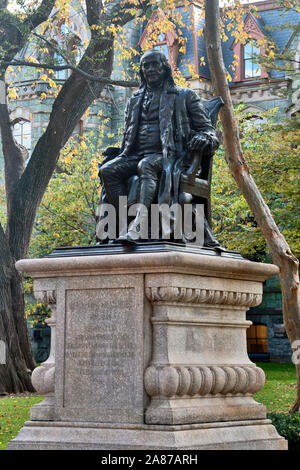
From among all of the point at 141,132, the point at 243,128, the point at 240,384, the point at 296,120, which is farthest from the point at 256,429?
the point at 243,128

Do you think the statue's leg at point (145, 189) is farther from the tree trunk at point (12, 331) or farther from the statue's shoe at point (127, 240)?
the tree trunk at point (12, 331)

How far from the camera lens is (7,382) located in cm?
1956

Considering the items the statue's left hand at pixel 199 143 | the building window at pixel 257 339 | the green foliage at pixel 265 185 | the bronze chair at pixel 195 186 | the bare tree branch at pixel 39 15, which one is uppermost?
the bare tree branch at pixel 39 15

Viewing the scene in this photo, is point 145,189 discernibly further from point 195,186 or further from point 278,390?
point 278,390

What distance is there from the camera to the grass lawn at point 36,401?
1336 cm

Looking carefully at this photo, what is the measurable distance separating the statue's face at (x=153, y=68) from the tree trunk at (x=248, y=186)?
16.1ft

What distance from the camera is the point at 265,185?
2378 centimetres

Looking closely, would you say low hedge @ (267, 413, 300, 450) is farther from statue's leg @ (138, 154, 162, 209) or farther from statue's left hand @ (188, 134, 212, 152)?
statue's left hand @ (188, 134, 212, 152)

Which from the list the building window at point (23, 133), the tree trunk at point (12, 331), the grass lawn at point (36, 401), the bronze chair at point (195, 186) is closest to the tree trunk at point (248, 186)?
the grass lawn at point (36, 401)

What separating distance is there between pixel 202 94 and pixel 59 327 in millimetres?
29807

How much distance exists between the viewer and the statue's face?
967 centimetres

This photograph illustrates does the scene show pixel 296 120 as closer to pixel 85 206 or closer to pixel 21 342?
pixel 21 342

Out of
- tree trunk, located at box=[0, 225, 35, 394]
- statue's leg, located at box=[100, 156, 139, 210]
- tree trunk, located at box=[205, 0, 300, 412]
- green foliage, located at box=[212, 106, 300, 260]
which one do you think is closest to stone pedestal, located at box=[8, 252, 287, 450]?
statue's leg, located at box=[100, 156, 139, 210]

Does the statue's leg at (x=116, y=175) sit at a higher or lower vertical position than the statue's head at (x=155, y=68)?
lower
